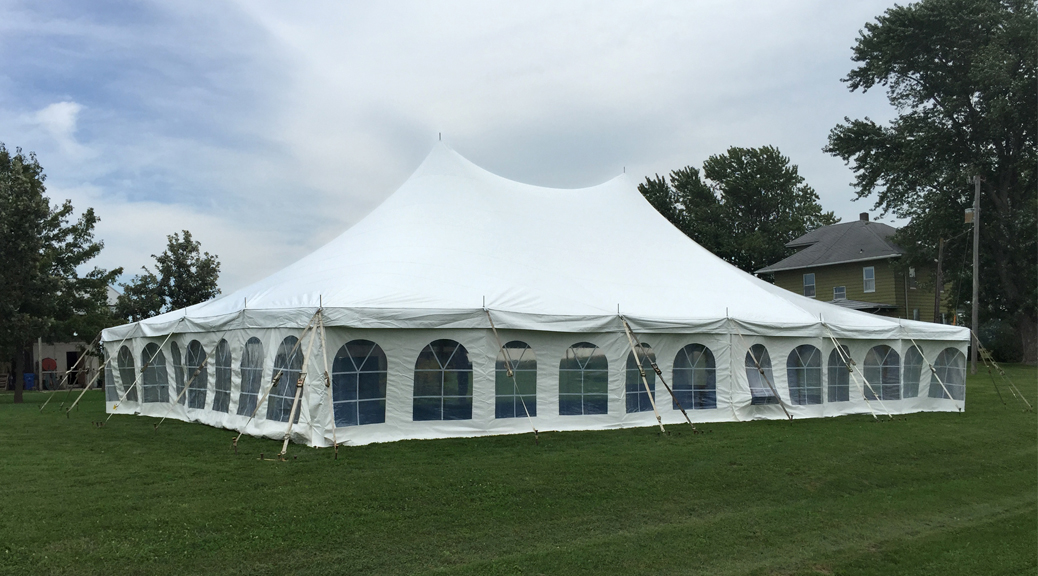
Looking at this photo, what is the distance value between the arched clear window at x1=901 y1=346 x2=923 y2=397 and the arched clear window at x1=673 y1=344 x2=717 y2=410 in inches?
187

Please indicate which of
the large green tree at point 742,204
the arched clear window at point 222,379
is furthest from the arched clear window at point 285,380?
the large green tree at point 742,204

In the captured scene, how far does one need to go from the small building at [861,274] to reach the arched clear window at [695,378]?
19642mm

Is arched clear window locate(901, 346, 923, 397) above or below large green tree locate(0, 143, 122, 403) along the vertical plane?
below

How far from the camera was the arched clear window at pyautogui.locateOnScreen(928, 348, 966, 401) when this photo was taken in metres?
15.1

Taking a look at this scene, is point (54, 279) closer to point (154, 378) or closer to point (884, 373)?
point (154, 378)

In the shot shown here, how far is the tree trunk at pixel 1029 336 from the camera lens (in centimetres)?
2742

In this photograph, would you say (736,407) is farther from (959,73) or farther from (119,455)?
(959,73)

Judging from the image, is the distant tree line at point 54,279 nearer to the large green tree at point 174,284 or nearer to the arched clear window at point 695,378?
the large green tree at point 174,284

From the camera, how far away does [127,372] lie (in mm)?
15398

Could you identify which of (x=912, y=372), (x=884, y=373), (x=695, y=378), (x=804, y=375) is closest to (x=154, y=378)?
(x=695, y=378)

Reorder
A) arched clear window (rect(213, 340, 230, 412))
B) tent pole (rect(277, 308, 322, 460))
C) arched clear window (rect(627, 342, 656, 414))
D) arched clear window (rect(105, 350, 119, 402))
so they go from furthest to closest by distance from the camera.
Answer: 1. arched clear window (rect(105, 350, 119, 402))
2. arched clear window (rect(627, 342, 656, 414))
3. arched clear window (rect(213, 340, 230, 412))
4. tent pole (rect(277, 308, 322, 460))

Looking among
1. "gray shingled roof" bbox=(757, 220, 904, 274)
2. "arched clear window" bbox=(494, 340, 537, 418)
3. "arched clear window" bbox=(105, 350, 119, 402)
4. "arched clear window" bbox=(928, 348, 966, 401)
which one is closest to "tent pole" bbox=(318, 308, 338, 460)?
"arched clear window" bbox=(494, 340, 537, 418)

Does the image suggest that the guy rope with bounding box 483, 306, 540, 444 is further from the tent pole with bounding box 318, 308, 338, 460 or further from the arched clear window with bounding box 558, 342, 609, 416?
the tent pole with bounding box 318, 308, 338, 460

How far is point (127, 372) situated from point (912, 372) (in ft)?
52.4
